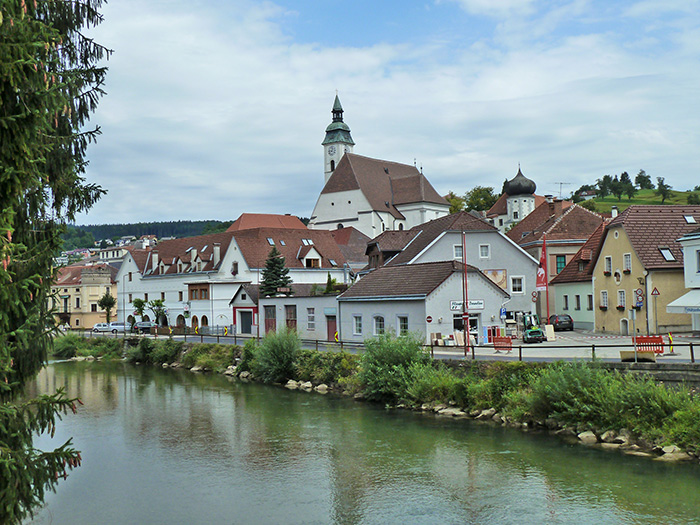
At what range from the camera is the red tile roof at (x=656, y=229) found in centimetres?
3500

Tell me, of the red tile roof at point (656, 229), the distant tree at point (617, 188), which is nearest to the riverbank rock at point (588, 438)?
the red tile roof at point (656, 229)

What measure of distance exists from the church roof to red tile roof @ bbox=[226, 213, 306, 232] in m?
5.85

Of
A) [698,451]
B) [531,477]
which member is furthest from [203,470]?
[698,451]

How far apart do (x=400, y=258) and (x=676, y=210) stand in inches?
637

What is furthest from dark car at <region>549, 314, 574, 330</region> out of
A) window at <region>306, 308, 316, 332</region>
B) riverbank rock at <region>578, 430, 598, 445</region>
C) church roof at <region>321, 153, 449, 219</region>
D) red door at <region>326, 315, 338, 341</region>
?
church roof at <region>321, 153, 449, 219</region>

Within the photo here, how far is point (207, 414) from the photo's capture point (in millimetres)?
26453

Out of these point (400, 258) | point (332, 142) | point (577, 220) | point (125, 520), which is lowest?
point (125, 520)

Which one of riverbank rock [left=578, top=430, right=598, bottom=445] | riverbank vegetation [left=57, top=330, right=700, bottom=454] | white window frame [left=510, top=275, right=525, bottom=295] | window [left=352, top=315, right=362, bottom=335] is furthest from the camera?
white window frame [left=510, top=275, right=525, bottom=295]

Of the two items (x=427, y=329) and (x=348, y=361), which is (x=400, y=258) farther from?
(x=348, y=361)

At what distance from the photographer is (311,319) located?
4256 centimetres

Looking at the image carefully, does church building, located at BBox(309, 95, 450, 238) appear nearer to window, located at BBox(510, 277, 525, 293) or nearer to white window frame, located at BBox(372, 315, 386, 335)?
window, located at BBox(510, 277, 525, 293)

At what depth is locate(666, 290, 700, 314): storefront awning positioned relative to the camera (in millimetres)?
30109

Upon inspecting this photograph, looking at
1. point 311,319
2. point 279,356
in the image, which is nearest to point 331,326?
point 311,319

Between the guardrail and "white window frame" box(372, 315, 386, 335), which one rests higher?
"white window frame" box(372, 315, 386, 335)
